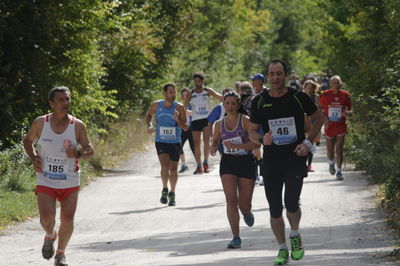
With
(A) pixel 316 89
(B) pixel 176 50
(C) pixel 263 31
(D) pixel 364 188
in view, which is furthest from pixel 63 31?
(C) pixel 263 31

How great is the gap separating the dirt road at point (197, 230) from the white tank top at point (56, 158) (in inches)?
46.4

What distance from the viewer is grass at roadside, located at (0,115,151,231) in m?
15.8

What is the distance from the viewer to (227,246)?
11781 mm

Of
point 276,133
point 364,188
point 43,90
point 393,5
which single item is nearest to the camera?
point 276,133

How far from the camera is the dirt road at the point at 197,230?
1098 centimetres

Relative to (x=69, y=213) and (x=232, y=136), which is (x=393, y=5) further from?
(x=69, y=213)

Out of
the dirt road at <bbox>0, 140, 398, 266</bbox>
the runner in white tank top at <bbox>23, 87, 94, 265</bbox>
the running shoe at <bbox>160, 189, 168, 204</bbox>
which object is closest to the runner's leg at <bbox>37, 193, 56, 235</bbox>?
the runner in white tank top at <bbox>23, 87, 94, 265</bbox>

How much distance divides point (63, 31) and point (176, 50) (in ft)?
44.0

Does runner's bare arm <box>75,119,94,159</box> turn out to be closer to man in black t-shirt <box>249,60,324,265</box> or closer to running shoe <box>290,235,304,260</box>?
man in black t-shirt <box>249,60,324,265</box>

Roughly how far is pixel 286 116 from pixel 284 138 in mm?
215

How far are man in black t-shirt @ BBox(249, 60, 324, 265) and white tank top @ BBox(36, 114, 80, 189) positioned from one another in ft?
6.20

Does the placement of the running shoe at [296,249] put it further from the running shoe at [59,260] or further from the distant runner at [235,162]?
the running shoe at [59,260]

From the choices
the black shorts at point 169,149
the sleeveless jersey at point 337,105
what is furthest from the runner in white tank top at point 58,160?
the sleeveless jersey at point 337,105

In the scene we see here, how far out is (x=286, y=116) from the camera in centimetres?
982
